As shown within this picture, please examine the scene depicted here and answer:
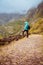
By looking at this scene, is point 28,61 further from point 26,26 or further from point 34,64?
point 26,26

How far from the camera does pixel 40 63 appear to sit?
1670 centimetres

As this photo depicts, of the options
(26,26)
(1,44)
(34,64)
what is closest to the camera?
(34,64)

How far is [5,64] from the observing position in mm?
16547

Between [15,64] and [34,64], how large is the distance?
1428 mm

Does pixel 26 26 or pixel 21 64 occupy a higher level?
pixel 26 26

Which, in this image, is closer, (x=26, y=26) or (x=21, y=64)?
(x=21, y=64)

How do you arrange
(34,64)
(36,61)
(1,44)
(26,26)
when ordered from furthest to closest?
1. (26,26)
2. (1,44)
3. (36,61)
4. (34,64)

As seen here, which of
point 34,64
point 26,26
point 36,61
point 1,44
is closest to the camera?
point 34,64

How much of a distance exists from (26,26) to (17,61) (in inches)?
791

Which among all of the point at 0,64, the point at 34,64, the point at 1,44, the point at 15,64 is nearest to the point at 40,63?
the point at 34,64

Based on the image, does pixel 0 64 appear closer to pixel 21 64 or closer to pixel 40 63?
pixel 21 64

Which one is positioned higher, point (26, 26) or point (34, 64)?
point (26, 26)

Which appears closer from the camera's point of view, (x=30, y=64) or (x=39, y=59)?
(x=30, y=64)

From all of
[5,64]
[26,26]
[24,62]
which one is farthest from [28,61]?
[26,26]
